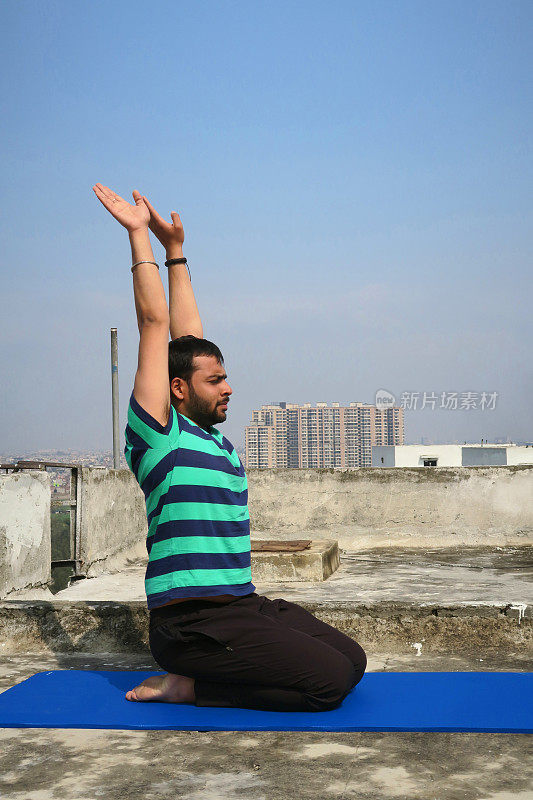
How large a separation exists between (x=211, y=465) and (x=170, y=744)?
0.85m

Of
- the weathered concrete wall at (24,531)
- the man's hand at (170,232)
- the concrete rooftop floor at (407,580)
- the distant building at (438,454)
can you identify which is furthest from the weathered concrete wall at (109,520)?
the distant building at (438,454)

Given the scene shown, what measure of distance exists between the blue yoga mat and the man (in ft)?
0.25

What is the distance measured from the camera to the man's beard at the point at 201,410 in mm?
2900

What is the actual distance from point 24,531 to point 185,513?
11.4 ft

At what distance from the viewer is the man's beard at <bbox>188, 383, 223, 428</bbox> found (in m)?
2.90

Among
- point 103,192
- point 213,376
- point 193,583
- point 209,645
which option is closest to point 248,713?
point 209,645

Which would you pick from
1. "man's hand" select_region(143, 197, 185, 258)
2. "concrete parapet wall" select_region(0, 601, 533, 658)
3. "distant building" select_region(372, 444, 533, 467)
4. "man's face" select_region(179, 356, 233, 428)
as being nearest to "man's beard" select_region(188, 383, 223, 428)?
"man's face" select_region(179, 356, 233, 428)

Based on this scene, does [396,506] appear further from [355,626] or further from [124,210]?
[124,210]

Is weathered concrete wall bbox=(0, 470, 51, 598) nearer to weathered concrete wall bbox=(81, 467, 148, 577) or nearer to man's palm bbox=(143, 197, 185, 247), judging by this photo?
weathered concrete wall bbox=(81, 467, 148, 577)

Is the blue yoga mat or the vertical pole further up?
the vertical pole

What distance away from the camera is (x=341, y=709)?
2.67 m

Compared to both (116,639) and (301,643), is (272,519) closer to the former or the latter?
(116,639)

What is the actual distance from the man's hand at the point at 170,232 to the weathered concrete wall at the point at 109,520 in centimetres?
396

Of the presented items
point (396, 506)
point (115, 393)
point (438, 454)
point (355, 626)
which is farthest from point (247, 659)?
point (438, 454)
